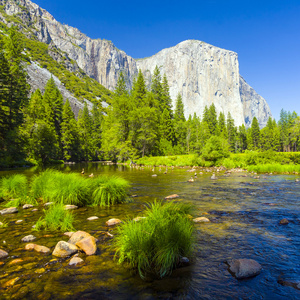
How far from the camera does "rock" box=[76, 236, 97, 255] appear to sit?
4.64m

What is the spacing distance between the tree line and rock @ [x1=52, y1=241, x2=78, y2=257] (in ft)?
90.1

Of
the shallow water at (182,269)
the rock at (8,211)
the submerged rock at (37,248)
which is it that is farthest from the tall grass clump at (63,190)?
the submerged rock at (37,248)

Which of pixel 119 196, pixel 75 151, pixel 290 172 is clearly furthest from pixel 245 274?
pixel 75 151

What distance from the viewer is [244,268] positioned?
388 centimetres

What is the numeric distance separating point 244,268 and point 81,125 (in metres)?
75.6

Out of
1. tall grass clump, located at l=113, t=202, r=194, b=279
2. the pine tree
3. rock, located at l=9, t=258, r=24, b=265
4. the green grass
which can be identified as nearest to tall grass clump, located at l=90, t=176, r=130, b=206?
the green grass

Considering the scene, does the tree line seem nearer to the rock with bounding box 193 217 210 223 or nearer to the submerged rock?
the submerged rock

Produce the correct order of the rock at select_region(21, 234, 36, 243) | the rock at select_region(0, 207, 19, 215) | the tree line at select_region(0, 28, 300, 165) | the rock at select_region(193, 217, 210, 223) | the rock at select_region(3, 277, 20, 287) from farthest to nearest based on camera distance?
the tree line at select_region(0, 28, 300, 165)
the rock at select_region(0, 207, 19, 215)
the rock at select_region(193, 217, 210, 223)
the rock at select_region(21, 234, 36, 243)
the rock at select_region(3, 277, 20, 287)

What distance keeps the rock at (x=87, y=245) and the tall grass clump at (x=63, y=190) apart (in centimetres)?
398

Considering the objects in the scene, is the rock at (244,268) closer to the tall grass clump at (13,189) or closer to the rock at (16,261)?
the rock at (16,261)

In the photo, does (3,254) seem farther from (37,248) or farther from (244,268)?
(244,268)

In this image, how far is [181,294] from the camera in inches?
129

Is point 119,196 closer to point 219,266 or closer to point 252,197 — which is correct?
point 219,266

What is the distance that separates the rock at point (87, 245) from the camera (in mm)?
4638
